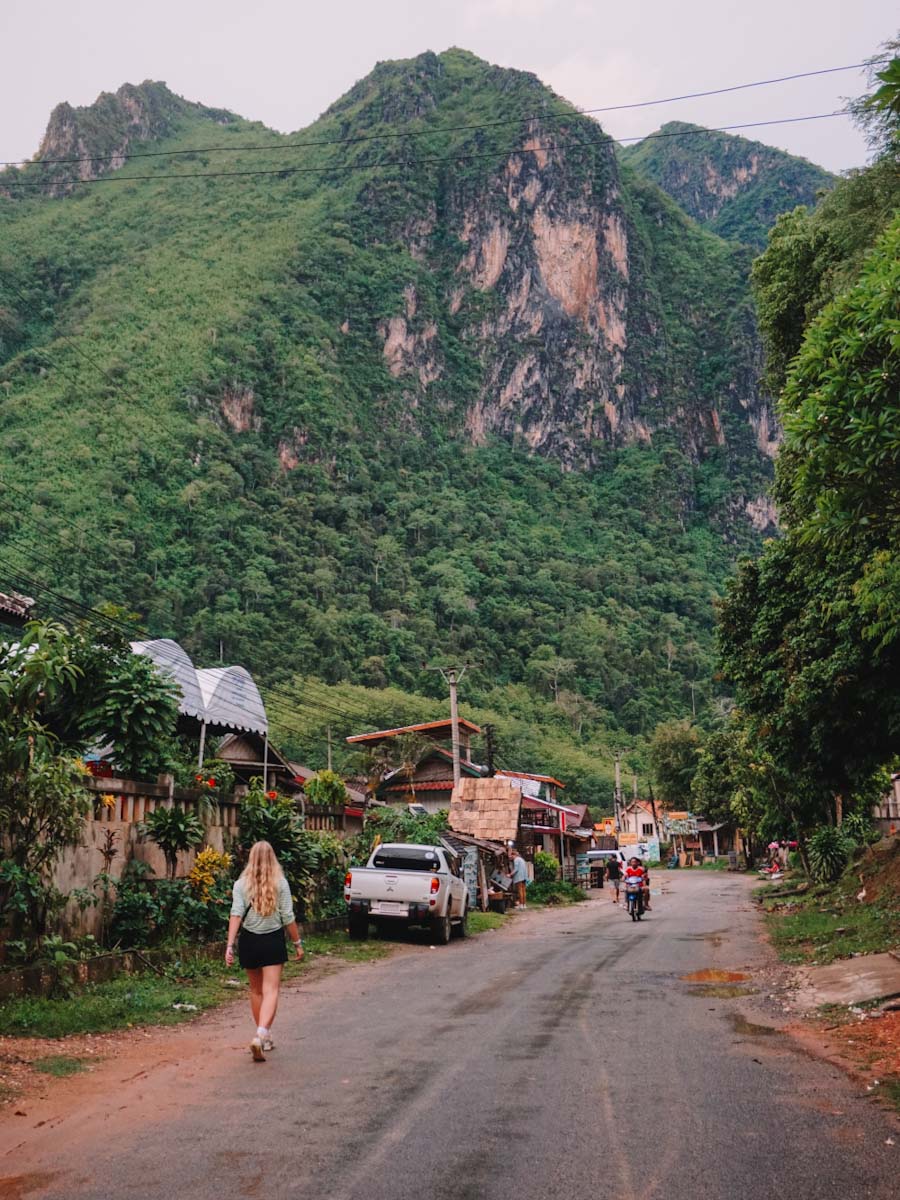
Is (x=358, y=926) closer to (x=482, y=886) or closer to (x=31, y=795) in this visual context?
(x=31, y=795)

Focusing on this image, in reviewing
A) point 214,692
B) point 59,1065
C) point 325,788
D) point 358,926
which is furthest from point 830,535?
point 214,692

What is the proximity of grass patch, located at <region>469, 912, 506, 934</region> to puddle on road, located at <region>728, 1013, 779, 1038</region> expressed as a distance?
13488 mm

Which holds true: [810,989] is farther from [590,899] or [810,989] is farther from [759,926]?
[590,899]

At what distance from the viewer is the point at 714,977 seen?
13.1 meters

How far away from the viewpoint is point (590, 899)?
1592 inches

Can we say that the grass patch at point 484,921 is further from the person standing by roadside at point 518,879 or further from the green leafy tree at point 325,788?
the person standing by roadside at point 518,879

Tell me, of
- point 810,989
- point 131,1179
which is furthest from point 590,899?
point 131,1179

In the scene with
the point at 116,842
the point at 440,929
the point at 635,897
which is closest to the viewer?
the point at 116,842

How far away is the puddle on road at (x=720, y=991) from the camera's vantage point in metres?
11.3

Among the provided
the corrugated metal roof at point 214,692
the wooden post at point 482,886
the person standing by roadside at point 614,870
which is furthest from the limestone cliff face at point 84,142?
the wooden post at point 482,886

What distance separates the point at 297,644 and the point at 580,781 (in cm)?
2711

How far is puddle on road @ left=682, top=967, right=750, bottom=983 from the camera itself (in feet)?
41.9

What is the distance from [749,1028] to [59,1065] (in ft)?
18.7

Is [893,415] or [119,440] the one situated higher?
[119,440]
